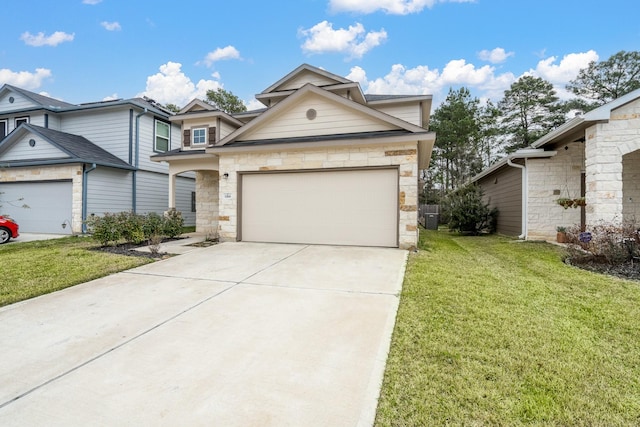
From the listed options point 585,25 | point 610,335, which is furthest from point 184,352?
point 585,25

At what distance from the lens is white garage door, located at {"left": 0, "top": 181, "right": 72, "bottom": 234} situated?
40.4 ft

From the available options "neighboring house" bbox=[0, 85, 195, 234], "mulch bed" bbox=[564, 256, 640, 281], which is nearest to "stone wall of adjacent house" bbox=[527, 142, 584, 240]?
"mulch bed" bbox=[564, 256, 640, 281]

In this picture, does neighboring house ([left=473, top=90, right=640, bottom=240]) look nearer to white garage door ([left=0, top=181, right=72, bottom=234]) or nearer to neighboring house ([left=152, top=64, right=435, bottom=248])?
neighboring house ([left=152, top=64, right=435, bottom=248])

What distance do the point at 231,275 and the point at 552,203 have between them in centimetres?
1044

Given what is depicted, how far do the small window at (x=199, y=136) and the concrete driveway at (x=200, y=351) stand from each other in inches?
312

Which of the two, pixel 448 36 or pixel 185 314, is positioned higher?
pixel 448 36

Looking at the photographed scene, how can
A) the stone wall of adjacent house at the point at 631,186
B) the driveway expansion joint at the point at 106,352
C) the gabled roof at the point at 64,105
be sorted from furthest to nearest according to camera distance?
the gabled roof at the point at 64,105 < the stone wall of adjacent house at the point at 631,186 < the driveway expansion joint at the point at 106,352

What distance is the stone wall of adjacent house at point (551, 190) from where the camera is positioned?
32.7 ft

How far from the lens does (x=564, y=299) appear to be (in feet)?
14.0

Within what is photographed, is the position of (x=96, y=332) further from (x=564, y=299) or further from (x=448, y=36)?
→ (x=448, y=36)

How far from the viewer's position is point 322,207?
874 cm

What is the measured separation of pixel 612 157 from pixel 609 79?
25.4 metres

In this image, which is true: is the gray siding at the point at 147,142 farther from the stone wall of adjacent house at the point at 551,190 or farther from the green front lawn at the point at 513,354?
the stone wall of adjacent house at the point at 551,190

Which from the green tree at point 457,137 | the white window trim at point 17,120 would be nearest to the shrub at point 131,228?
the white window trim at point 17,120
